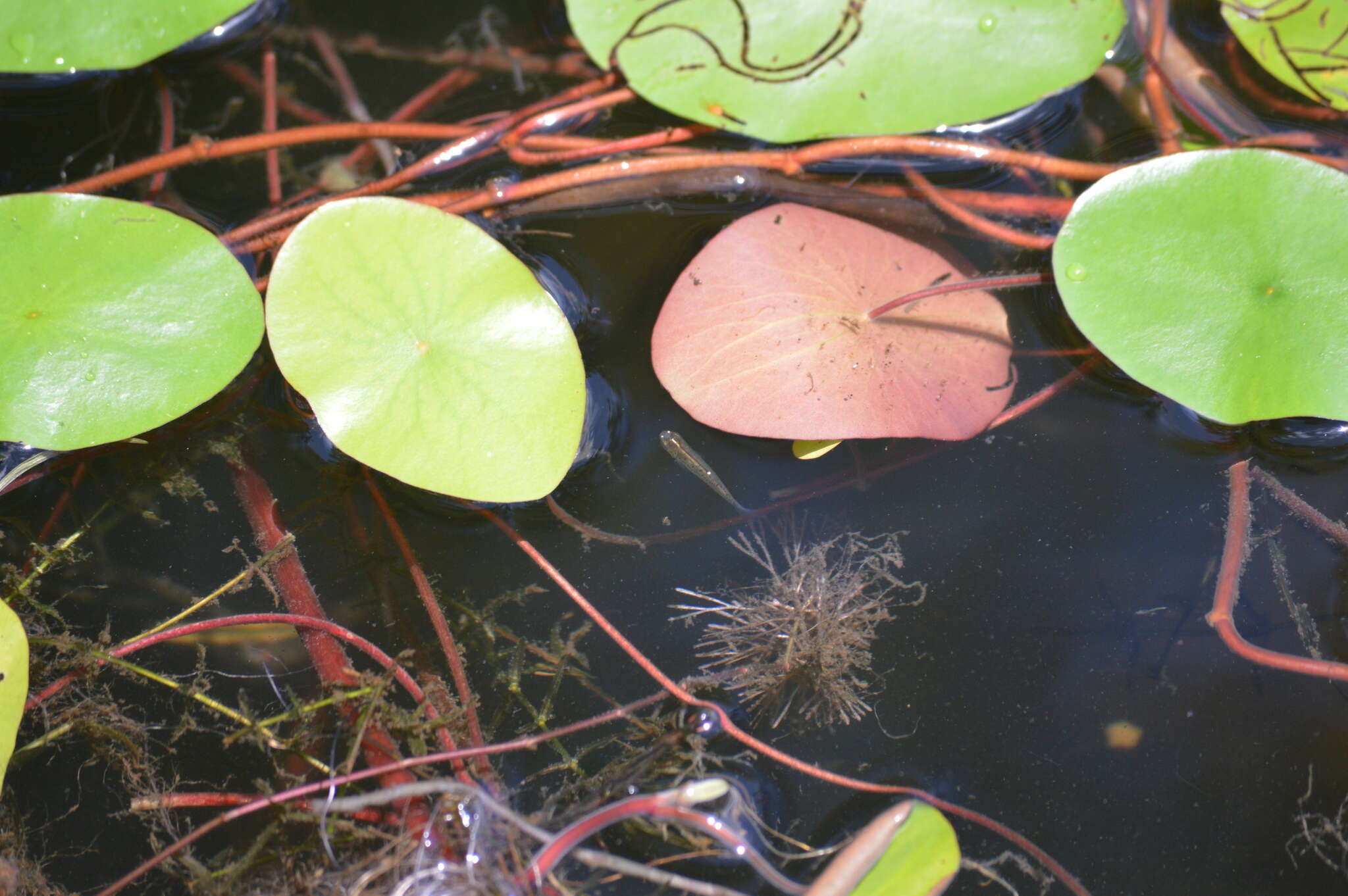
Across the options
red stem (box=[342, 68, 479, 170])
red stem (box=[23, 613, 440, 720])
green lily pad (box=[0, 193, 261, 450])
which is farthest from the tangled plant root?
Answer: red stem (box=[342, 68, 479, 170])

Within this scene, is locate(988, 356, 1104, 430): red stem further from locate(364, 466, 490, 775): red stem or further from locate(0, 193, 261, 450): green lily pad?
locate(0, 193, 261, 450): green lily pad

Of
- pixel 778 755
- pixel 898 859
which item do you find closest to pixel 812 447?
pixel 778 755

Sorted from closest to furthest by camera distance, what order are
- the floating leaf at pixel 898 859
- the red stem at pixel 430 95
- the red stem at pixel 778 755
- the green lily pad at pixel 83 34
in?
the floating leaf at pixel 898 859
the red stem at pixel 778 755
the green lily pad at pixel 83 34
the red stem at pixel 430 95

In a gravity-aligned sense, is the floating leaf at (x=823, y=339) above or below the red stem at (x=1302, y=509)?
above

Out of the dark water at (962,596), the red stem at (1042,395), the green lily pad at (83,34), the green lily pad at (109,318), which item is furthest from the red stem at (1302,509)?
the green lily pad at (83,34)

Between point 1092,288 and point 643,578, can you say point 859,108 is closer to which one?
point 1092,288

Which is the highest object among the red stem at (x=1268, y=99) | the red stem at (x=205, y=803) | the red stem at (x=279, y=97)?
the red stem at (x=1268, y=99)

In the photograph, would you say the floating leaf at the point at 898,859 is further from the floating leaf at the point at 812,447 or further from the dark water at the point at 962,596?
the floating leaf at the point at 812,447
